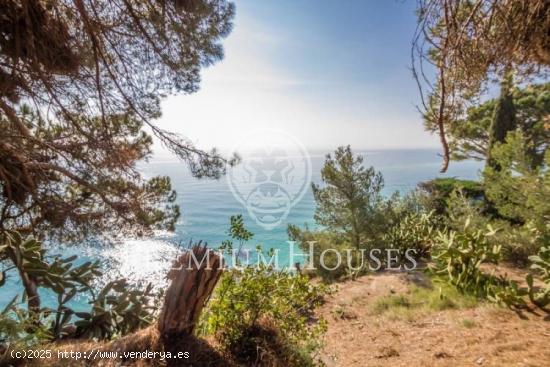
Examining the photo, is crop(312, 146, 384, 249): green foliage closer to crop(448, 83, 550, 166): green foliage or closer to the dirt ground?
the dirt ground

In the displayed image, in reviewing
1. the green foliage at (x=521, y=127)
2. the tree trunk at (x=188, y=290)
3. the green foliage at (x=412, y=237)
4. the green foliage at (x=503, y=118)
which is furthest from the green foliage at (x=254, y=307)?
the green foliage at (x=503, y=118)

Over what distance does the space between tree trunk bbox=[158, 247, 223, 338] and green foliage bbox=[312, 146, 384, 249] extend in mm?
6057

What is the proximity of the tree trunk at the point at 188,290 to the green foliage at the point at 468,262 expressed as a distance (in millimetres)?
4368

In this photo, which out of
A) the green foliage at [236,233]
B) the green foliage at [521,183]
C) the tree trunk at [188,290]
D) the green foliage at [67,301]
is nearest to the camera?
the tree trunk at [188,290]

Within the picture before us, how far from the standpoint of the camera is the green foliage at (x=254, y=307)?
2.38 m

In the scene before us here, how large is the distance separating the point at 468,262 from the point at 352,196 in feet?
11.9

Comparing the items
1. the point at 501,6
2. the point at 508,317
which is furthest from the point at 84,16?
the point at 508,317

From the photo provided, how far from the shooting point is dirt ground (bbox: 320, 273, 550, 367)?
2.69 meters

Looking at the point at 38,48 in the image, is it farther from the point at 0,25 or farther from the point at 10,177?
the point at 10,177

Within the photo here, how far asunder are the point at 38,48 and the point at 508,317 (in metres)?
6.40

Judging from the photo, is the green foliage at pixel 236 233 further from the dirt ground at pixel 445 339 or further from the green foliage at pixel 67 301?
the green foliage at pixel 67 301

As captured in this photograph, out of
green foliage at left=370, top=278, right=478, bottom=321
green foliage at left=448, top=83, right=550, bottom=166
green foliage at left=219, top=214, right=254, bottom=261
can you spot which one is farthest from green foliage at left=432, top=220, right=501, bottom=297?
green foliage at left=448, top=83, right=550, bottom=166

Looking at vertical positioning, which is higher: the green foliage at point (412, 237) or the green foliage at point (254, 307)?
the green foliage at point (254, 307)

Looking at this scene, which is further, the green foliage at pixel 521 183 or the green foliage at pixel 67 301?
the green foliage at pixel 521 183
